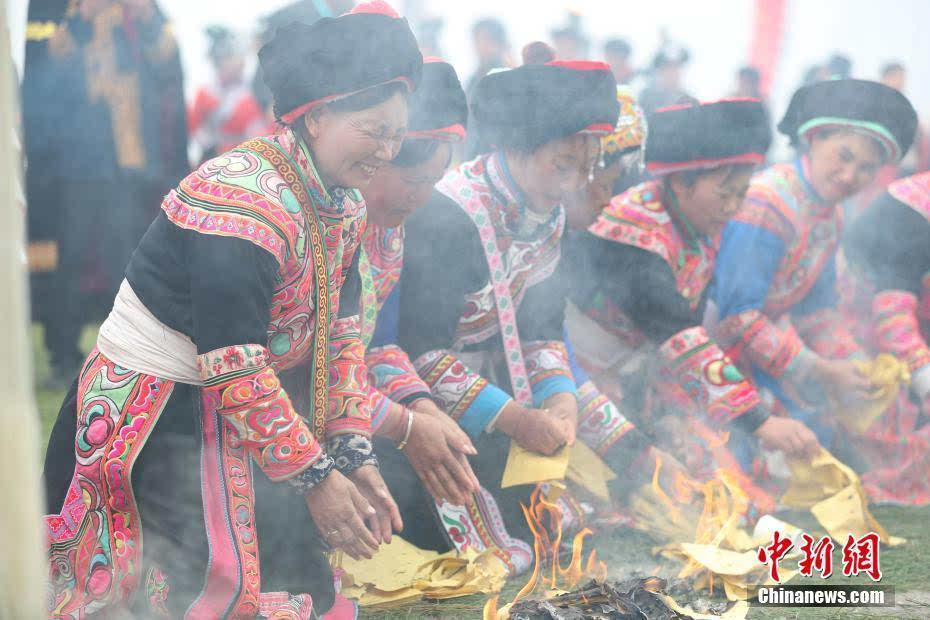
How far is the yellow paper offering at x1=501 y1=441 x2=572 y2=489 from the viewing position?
2.91 metres

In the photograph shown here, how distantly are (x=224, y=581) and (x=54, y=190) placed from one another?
3.54 meters

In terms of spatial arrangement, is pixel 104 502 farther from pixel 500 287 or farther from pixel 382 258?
pixel 500 287

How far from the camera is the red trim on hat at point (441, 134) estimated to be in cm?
286

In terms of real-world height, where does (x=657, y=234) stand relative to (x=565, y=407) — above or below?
above

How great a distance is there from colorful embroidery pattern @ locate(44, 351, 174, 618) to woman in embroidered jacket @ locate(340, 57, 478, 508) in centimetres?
68

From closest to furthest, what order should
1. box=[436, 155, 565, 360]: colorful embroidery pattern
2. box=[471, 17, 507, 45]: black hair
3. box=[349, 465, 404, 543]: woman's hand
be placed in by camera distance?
box=[349, 465, 404, 543]: woman's hand, box=[436, 155, 565, 360]: colorful embroidery pattern, box=[471, 17, 507, 45]: black hair

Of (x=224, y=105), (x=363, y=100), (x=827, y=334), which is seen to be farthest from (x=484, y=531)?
(x=224, y=105)

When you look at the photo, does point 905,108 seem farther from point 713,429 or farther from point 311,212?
point 311,212

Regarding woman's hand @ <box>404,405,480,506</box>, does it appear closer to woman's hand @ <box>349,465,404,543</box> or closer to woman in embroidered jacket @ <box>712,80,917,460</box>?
woman's hand @ <box>349,465,404,543</box>

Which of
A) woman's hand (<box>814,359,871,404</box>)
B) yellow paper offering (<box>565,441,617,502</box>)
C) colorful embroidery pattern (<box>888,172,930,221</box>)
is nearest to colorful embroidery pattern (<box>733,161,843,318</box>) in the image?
woman's hand (<box>814,359,871,404</box>)

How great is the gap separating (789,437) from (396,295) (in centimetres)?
145

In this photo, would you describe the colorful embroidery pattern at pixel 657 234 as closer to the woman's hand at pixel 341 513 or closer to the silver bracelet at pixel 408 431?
the silver bracelet at pixel 408 431

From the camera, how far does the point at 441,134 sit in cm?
288

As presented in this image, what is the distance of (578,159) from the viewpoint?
3117mm
